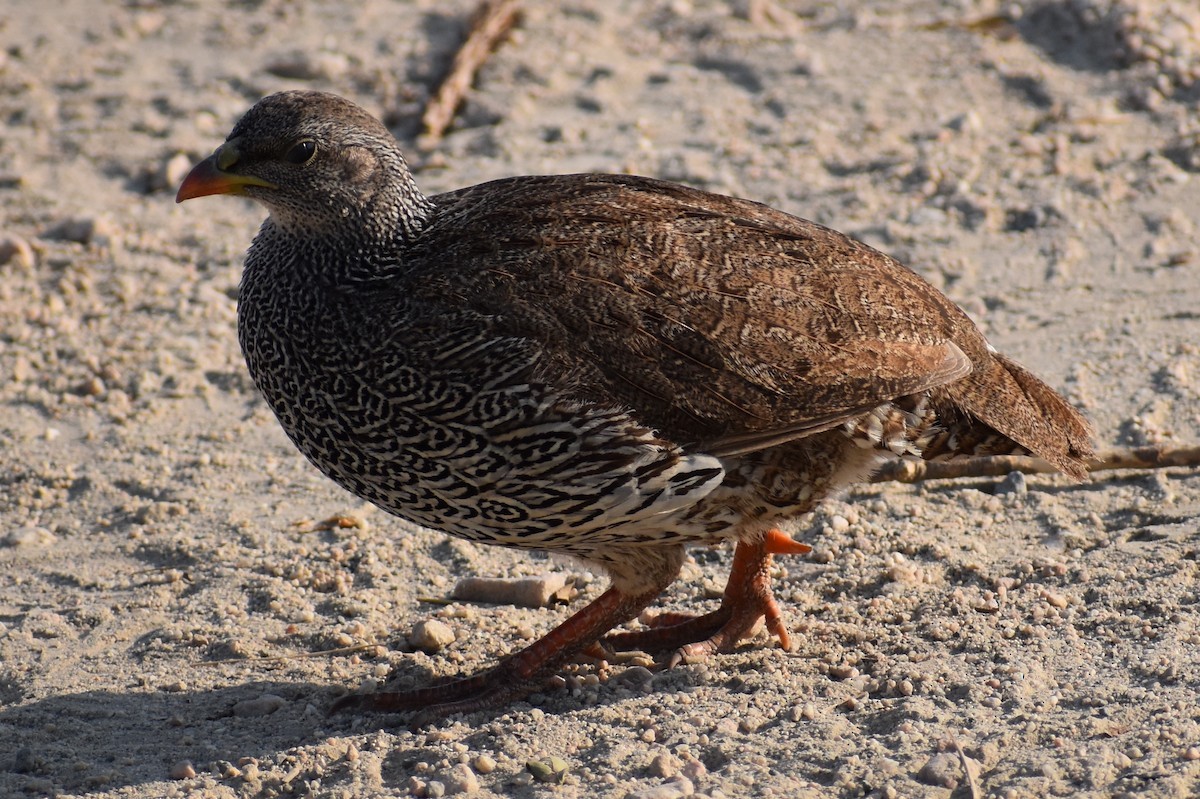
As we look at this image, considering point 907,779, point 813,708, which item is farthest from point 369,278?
point 907,779

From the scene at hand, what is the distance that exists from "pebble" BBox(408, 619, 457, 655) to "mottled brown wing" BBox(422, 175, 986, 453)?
47.9 inches

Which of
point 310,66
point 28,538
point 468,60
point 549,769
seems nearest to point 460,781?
point 549,769

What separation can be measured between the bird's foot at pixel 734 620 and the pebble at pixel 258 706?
1.21m

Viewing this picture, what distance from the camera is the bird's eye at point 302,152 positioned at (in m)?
5.09

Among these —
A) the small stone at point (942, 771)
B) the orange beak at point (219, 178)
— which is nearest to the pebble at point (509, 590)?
the orange beak at point (219, 178)

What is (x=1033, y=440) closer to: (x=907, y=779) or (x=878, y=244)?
(x=907, y=779)

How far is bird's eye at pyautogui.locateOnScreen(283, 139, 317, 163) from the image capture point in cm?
509

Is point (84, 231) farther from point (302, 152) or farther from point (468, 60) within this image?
point (302, 152)

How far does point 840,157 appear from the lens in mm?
8508

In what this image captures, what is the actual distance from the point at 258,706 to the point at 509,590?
1.10m

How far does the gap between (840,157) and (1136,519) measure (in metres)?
3.45

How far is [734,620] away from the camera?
209 inches

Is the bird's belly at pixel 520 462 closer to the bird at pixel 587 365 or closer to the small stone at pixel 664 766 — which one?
the bird at pixel 587 365

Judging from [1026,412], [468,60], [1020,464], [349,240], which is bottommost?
[1020,464]
